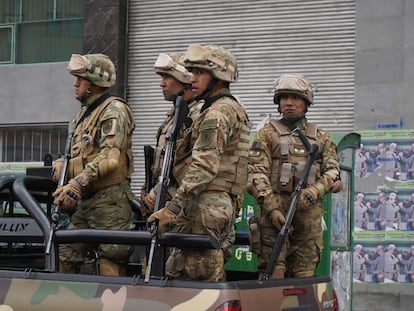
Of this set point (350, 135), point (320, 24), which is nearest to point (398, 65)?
point (320, 24)

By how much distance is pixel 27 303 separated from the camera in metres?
4.54

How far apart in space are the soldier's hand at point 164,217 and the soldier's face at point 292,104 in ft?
6.62

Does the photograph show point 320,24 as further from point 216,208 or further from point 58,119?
point 216,208

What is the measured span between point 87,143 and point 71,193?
62 centimetres

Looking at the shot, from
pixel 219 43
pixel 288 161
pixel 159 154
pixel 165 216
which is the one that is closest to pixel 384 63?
pixel 219 43

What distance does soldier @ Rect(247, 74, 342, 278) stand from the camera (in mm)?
6191

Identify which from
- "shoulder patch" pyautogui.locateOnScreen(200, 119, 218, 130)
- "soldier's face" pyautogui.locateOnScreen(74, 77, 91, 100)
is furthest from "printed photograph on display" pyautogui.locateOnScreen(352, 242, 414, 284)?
"shoulder patch" pyautogui.locateOnScreen(200, 119, 218, 130)

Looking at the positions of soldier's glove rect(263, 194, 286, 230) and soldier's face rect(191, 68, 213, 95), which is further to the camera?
soldier's glove rect(263, 194, 286, 230)

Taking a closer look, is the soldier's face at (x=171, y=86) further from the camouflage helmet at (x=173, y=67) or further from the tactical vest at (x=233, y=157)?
the tactical vest at (x=233, y=157)

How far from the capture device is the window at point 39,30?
15.1 meters

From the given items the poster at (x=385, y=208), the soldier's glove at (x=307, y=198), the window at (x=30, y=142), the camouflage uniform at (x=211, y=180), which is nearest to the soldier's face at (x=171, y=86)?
the camouflage uniform at (x=211, y=180)

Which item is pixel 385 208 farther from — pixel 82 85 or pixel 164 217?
pixel 164 217

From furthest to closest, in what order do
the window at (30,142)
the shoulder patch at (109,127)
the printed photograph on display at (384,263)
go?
the window at (30,142)
the printed photograph on display at (384,263)
the shoulder patch at (109,127)

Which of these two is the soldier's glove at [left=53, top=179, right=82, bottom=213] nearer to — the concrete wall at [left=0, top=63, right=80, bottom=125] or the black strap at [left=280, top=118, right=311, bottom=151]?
the black strap at [left=280, top=118, right=311, bottom=151]
